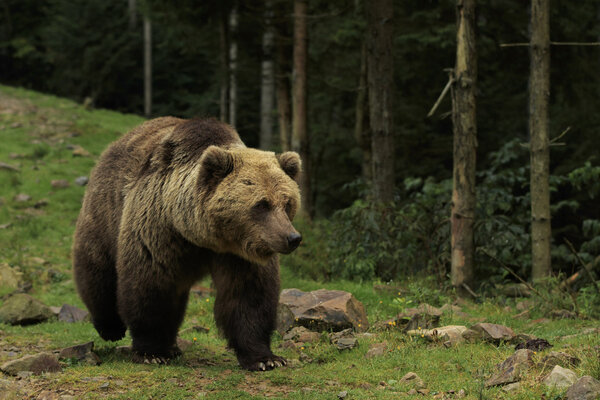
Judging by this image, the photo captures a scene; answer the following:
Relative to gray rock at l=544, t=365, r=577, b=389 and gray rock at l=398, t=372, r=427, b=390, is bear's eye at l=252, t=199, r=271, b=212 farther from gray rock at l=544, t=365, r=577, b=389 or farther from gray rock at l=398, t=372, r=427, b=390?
gray rock at l=544, t=365, r=577, b=389

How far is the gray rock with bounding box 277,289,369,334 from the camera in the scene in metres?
6.97

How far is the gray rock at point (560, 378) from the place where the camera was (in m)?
4.58

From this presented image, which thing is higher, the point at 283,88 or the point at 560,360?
the point at 283,88

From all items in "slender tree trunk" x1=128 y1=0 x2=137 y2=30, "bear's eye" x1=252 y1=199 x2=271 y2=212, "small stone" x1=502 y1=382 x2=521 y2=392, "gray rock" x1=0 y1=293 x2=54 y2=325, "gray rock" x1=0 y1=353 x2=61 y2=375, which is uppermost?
"slender tree trunk" x1=128 y1=0 x2=137 y2=30

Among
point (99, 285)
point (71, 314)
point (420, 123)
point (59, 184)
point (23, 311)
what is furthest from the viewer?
point (420, 123)

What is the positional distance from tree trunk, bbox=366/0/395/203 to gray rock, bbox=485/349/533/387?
637cm

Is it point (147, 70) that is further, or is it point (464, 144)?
point (147, 70)

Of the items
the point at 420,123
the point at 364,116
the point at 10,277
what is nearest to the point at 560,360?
the point at 10,277

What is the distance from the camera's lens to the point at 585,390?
428 centimetres

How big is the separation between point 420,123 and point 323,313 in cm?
1139

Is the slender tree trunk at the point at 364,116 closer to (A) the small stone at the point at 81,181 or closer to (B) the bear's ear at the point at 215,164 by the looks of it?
(A) the small stone at the point at 81,181

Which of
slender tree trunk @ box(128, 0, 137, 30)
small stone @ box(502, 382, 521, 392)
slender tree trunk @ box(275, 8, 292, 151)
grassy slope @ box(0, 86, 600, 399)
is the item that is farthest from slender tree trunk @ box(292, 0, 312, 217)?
slender tree trunk @ box(128, 0, 137, 30)

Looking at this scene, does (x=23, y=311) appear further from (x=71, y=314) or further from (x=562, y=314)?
(x=562, y=314)

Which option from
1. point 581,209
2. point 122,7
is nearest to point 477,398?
point 581,209
